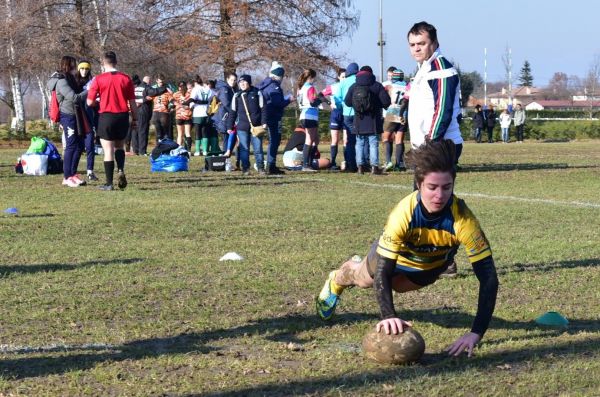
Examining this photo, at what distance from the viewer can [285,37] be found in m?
41.2

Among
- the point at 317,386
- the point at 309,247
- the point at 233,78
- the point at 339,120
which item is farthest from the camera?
the point at 233,78

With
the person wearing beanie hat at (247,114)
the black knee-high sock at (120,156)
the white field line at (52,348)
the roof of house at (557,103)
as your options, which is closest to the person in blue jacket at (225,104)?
the person wearing beanie hat at (247,114)

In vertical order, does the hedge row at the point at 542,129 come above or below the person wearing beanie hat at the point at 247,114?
below

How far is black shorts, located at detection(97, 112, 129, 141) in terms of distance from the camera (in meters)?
14.4

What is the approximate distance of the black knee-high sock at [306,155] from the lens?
20031 millimetres

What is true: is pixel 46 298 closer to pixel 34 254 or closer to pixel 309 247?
pixel 34 254

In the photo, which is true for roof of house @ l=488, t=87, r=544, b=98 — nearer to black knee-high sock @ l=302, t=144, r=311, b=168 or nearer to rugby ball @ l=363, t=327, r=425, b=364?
black knee-high sock @ l=302, t=144, r=311, b=168

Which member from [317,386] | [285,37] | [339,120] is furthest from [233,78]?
[285,37]

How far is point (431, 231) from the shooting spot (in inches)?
207

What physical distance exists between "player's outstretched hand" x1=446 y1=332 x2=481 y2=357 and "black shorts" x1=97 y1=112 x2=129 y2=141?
10038mm

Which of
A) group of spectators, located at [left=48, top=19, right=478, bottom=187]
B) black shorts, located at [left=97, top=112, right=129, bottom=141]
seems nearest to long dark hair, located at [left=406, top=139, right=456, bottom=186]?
black shorts, located at [left=97, top=112, right=129, bottom=141]

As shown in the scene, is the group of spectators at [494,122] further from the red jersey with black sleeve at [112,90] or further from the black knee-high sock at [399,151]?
the red jersey with black sleeve at [112,90]

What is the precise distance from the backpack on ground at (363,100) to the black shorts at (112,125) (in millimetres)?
4924

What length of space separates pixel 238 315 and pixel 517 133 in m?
40.1
